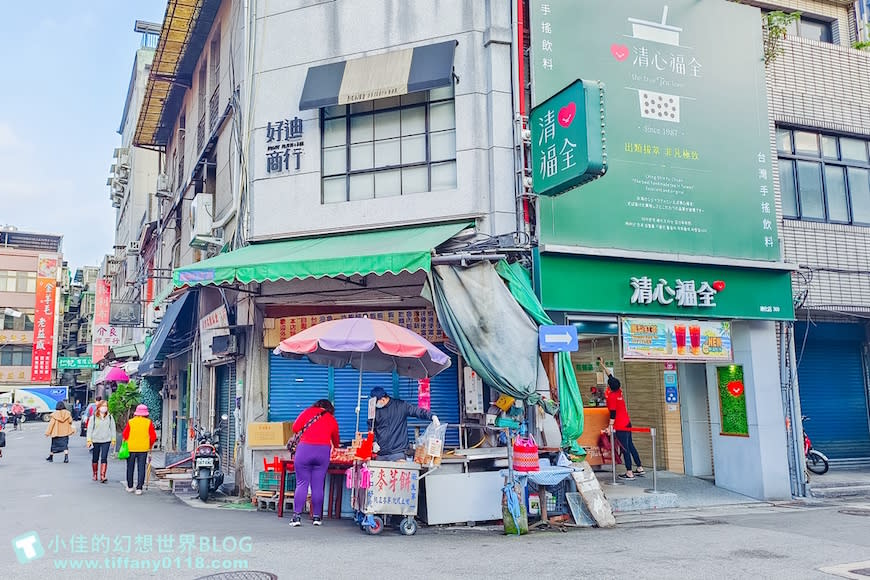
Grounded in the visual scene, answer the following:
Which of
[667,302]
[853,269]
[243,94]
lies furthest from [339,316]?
[853,269]

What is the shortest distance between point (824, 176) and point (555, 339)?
817cm

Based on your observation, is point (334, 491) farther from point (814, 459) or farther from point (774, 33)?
point (774, 33)

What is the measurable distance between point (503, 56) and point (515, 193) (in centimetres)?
241

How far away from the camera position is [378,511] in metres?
9.23

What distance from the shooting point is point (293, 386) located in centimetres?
1280

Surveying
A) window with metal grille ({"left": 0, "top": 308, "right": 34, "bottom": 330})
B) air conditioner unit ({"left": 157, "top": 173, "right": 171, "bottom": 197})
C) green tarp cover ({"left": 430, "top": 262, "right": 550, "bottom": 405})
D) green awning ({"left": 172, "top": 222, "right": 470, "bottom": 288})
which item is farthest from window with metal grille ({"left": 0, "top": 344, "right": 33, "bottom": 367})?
green tarp cover ({"left": 430, "top": 262, "right": 550, "bottom": 405})

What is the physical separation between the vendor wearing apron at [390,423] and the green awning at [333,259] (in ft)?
6.12

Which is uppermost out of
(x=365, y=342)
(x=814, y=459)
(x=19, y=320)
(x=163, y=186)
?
(x=163, y=186)

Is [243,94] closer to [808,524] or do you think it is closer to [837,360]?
[808,524]

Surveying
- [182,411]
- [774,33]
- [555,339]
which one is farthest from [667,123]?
[182,411]

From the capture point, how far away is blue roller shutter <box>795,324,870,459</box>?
15.5 meters

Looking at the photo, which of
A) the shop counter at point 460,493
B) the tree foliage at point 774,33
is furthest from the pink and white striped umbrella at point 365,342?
the tree foliage at point 774,33

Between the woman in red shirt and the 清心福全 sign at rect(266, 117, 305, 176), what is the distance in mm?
5069

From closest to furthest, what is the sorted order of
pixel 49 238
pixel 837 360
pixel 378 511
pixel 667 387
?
pixel 378 511, pixel 667 387, pixel 837 360, pixel 49 238
